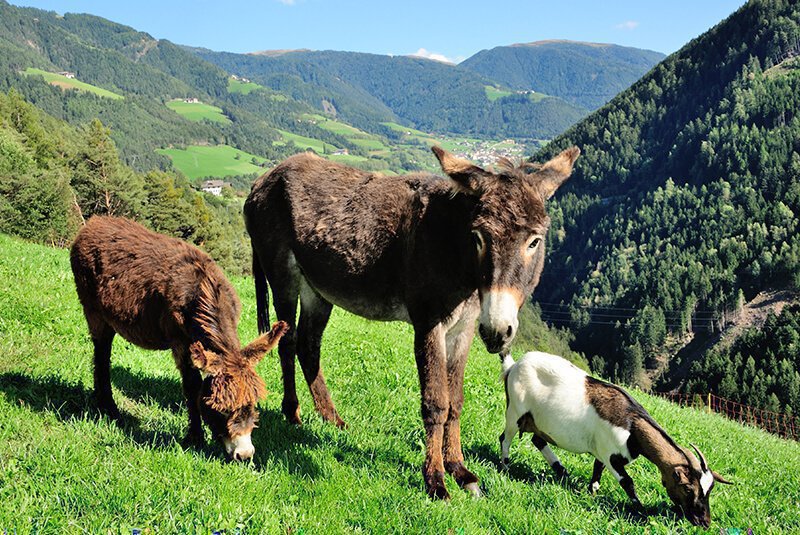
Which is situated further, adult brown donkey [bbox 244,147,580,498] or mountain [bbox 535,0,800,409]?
mountain [bbox 535,0,800,409]

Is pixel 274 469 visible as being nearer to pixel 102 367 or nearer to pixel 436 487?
pixel 436 487

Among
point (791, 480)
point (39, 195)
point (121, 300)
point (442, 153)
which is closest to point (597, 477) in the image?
point (791, 480)

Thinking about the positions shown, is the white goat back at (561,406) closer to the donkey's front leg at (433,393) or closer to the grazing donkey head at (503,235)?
the donkey's front leg at (433,393)

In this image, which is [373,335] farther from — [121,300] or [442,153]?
[442,153]

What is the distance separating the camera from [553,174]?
3.98 m

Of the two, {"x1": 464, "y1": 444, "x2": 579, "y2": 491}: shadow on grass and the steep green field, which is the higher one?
the steep green field

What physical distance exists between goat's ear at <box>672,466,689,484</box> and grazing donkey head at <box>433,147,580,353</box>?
2650mm

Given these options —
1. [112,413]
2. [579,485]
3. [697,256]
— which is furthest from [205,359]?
[697,256]

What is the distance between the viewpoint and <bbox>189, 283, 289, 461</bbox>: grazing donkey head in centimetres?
408

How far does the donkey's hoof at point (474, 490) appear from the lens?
185 inches

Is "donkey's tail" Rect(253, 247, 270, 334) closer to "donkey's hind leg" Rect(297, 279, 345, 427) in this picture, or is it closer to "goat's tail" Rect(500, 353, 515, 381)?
"donkey's hind leg" Rect(297, 279, 345, 427)

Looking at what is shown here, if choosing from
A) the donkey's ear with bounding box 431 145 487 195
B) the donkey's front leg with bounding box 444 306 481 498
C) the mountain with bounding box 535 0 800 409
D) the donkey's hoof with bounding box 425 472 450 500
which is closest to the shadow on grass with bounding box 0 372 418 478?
the donkey's front leg with bounding box 444 306 481 498

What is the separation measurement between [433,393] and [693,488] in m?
2.63

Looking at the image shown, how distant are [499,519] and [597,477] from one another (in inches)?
73.7
